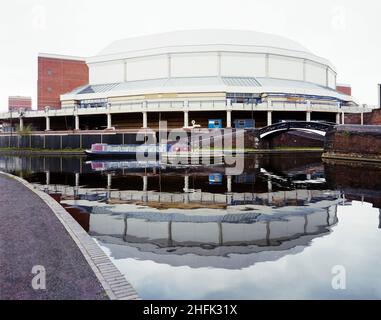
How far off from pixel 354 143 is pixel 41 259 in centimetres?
3153

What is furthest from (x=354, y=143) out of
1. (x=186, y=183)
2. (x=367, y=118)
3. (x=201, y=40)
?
(x=201, y=40)

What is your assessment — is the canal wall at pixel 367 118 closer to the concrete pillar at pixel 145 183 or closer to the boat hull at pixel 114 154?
the boat hull at pixel 114 154

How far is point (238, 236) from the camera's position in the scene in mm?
10227

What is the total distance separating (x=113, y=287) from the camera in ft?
Result: 20.7

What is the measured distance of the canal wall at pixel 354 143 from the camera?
3073cm

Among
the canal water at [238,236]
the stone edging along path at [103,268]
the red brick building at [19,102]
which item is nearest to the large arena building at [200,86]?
the canal water at [238,236]

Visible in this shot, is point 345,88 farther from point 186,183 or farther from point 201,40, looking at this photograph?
point 186,183

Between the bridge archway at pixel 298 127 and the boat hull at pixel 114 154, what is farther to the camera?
the boat hull at pixel 114 154

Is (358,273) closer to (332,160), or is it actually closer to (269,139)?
(332,160)

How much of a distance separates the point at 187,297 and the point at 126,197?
10.4 m

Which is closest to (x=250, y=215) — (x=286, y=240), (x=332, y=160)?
(x=286, y=240)

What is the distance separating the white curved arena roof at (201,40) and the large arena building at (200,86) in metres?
0.20

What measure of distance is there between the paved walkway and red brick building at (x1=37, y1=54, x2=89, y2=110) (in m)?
69.3
